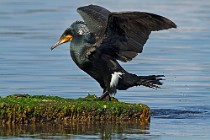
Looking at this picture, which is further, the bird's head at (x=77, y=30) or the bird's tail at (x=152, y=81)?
the bird's tail at (x=152, y=81)

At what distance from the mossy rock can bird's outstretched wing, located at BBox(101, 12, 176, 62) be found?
102 centimetres

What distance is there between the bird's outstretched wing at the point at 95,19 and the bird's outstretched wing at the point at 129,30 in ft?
0.57

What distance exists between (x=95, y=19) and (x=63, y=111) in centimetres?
170

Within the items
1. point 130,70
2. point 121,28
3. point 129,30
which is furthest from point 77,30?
point 130,70

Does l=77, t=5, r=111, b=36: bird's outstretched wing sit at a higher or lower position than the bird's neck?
higher

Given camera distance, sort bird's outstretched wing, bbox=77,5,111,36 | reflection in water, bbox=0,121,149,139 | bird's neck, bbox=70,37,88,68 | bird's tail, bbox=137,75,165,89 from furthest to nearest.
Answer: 1. bird's tail, bbox=137,75,165,89
2. bird's outstretched wing, bbox=77,5,111,36
3. bird's neck, bbox=70,37,88,68
4. reflection in water, bbox=0,121,149,139

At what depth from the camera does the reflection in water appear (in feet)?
32.2

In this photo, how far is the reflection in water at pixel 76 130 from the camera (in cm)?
983

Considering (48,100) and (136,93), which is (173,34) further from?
(48,100)

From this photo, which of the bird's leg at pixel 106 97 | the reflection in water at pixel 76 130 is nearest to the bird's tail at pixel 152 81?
the bird's leg at pixel 106 97

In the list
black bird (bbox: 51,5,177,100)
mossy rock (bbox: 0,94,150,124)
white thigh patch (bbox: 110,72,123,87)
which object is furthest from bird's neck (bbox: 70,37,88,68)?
mossy rock (bbox: 0,94,150,124)

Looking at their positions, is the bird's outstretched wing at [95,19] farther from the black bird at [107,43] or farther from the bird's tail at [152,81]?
the bird's tail at [152,81]

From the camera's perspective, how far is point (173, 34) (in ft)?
65.7

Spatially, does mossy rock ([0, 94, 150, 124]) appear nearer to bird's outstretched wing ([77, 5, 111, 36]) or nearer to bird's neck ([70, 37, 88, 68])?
bird's neck ([70, 37, 88, 68])
